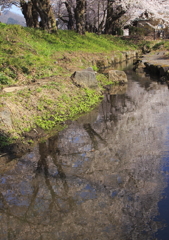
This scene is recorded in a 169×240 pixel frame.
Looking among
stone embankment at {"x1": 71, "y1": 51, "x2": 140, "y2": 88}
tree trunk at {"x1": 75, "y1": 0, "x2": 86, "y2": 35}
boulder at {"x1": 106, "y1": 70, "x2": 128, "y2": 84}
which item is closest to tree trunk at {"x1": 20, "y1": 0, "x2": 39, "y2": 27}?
tree trunk at {"x1": 75, "y1": 0, "x2": 86, "y2": 35}

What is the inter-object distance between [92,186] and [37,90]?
4.24m

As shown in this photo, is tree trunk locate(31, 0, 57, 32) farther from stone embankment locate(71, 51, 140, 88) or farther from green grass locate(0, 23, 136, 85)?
stone embankment locate(71, 51, 140, 88)

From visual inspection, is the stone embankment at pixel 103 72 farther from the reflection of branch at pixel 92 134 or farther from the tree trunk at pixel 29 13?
the tree trunk at pixel 29 13

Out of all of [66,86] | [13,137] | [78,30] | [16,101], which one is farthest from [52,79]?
[78,30]

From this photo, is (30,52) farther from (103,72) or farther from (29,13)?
(29,13)

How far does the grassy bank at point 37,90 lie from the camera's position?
224 inches

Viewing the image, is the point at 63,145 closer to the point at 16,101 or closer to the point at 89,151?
the point at 89,151

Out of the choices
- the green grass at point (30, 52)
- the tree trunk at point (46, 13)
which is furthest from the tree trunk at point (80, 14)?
the tree trunk at point (46, 13)

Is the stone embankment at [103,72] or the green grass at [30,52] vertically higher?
the green grass at [30,52]

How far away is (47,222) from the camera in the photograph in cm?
307

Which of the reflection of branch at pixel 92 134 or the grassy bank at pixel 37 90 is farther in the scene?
the grassy bank at pixel 37 90

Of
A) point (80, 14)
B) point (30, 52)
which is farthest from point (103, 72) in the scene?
point (80, 14)

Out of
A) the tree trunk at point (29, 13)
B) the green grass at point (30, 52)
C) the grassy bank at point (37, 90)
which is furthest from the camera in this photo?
the tree trunk at point (29, 13)

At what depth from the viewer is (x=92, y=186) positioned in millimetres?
3721
